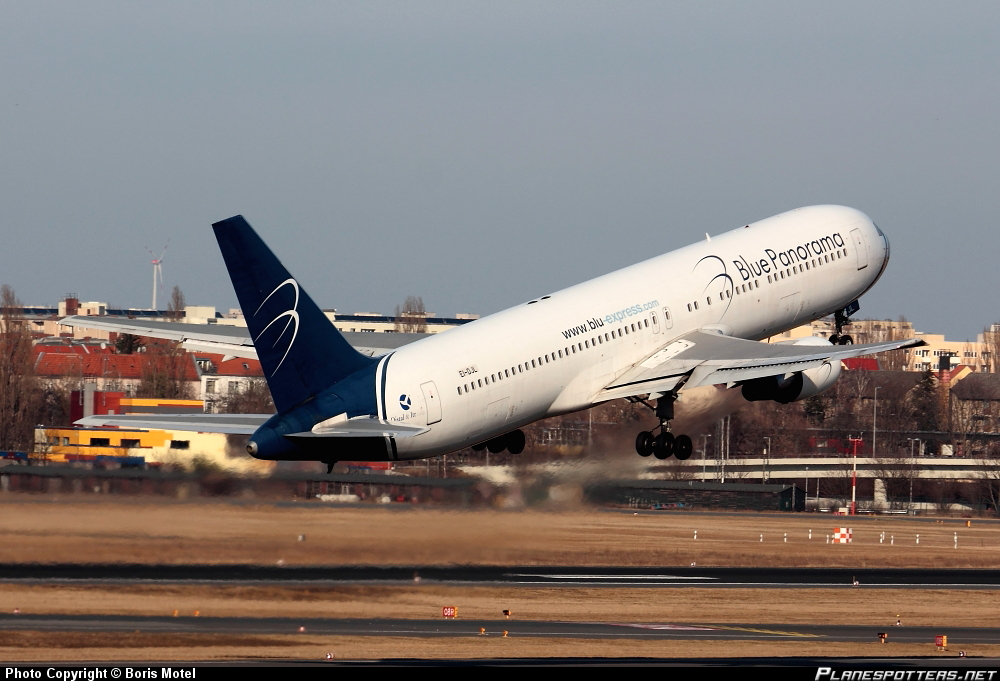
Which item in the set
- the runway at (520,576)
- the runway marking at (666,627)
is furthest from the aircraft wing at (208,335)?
the runway marking at (666,627)

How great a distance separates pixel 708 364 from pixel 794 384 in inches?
150

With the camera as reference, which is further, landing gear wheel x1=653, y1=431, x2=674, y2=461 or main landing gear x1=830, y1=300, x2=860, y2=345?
main landing gear x1=830, y1=300, x2=860, y2=345

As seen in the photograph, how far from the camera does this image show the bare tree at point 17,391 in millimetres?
84188

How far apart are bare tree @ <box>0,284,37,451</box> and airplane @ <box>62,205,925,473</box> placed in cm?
3823

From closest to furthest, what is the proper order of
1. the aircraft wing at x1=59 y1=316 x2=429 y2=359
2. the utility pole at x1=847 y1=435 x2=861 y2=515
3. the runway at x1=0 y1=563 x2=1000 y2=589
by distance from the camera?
1. the aircraft wing at x1=59 y1=316 x2=429 y2=359
2. the runway at x1=0 y1=563 x2=1000 y2=589
3. the utility pole at x1=847 y1=435 x2=861 y2=515

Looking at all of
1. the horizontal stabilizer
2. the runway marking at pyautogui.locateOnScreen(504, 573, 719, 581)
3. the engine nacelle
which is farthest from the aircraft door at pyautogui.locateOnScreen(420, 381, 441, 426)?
the runway marking at pyautogui.locateOnScreen(504, 573, 719, 581)

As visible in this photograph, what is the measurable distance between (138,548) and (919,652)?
20.5 metres

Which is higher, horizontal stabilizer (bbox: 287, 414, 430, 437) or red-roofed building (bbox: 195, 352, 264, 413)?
red-roofed building (bbox: 195, 352, 264, 413)

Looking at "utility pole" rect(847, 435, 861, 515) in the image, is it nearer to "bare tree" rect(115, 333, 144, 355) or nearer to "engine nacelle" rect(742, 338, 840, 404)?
"engine nacelle" rect(742, 338, 840, 404)

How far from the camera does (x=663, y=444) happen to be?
150ft

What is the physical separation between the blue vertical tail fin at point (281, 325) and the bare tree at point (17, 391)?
4141 cm

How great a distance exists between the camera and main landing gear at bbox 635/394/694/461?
4559cm

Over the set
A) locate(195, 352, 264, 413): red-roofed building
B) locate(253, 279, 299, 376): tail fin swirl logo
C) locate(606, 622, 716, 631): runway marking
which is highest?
locate(195, 352, 264, 413): red-roofed building

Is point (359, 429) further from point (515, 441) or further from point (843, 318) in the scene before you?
point (843, 318)
